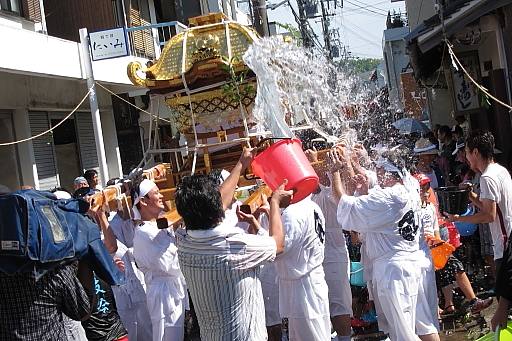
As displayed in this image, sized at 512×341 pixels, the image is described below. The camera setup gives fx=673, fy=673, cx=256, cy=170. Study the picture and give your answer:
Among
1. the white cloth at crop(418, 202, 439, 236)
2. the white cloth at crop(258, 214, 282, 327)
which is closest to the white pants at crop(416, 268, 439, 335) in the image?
the white cloth at crop(418, 202, 439, 236)

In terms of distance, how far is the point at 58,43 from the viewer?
11766mm

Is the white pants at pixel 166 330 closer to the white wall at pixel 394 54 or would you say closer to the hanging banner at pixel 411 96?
the hanging banner at pixel 411 96

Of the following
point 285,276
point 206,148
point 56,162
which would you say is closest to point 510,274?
point 285,276

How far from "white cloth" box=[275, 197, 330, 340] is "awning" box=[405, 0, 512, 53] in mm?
4466

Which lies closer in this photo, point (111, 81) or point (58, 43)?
point (58, 43)

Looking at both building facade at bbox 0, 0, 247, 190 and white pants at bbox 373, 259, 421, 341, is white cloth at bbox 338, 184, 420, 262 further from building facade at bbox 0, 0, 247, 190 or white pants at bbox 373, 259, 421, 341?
Answer: building facade at bbox 0, 0, 247, 190

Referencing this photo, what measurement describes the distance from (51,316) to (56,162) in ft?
33.0

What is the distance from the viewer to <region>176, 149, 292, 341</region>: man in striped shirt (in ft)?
12.3

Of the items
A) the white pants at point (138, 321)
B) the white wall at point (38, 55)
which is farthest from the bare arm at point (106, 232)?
the white wall at point (38, 55)

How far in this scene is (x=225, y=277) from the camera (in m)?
3.78

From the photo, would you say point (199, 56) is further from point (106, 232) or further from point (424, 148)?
point (424, 148)

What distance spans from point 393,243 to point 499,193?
117 centimetres

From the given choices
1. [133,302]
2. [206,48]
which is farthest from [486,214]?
[133,302]

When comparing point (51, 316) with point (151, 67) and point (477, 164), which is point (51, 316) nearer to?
point (151, 67)
